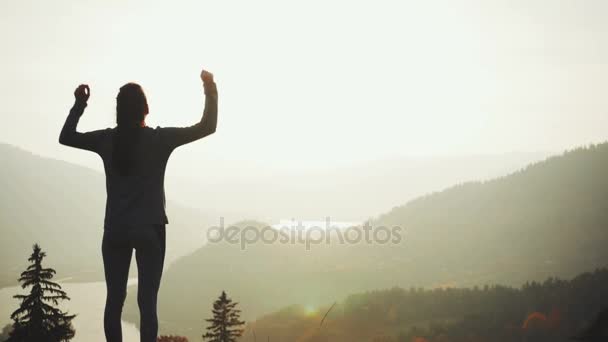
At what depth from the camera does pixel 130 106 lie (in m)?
4.70

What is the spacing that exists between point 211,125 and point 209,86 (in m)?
0.37

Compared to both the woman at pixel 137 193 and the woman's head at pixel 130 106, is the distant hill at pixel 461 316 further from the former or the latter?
the woman's head at pixel 130 106

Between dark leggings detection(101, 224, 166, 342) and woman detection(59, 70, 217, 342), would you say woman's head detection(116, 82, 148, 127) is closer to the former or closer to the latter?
woman detection(59, 70, 217, 342)

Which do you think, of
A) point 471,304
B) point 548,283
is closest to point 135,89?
point 471,304

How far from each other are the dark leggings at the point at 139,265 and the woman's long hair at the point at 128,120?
21.1 inches

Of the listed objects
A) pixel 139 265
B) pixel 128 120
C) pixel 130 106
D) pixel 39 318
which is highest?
pixel 130 106

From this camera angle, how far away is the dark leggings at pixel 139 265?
438 centimetres

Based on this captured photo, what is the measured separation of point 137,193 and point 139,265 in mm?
608

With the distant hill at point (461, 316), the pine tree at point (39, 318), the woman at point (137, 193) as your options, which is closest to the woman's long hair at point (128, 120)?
the woman at point (137, 193)

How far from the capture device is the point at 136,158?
449 centimetres

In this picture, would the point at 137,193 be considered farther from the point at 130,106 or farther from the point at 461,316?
the point at 461,316

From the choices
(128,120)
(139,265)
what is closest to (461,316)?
(139,265)

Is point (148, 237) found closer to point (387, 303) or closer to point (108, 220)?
point (108, 220)

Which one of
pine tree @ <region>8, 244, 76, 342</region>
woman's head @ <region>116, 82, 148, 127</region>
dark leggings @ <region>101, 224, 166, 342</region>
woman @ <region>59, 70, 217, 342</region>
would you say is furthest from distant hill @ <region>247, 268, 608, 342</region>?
woman's head @ <region>116, 82, 148, 127</region>
